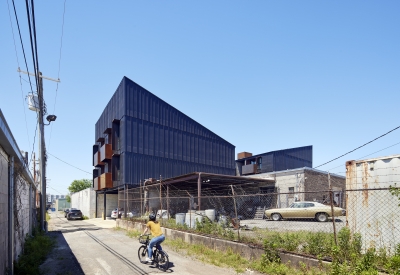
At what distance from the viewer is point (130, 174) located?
99.7 ft

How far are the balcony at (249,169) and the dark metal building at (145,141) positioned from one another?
717 cm

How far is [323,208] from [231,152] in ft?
76.1

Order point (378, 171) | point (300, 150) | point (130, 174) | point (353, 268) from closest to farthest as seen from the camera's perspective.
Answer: point (353, 268) < point (378, 171) < point (130, 174) < point (300, 150)

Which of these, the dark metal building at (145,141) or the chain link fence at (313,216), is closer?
the chain link fence at (313,216)

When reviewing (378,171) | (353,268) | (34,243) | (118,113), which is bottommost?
(34,243)

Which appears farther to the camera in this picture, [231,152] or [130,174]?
[231,152]

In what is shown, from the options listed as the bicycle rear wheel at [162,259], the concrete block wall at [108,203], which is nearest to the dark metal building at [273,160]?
the concrete block wall at [108,203]

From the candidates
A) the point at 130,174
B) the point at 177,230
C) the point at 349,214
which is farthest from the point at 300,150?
the point at 349,214

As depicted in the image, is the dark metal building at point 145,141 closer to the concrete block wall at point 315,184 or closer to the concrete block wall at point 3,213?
the concrete block wall at point 315,184

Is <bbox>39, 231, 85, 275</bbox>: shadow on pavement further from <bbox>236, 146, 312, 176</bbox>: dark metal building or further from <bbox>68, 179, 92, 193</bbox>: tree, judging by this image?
<bbox>68, 179, 92, 193</bbox>: tree

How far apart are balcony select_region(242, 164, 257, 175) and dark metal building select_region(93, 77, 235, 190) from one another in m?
7.17

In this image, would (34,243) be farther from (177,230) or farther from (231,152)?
(231,152)

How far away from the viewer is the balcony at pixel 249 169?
44.6m

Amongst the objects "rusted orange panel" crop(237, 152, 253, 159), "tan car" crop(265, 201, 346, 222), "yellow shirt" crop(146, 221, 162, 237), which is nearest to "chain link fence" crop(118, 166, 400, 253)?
"tan car" crop(265, 201, 346, 222)
